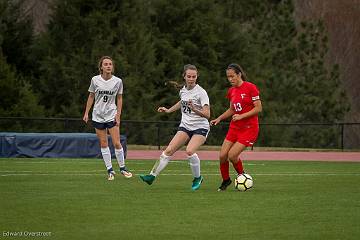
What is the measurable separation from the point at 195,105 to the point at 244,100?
89 cm

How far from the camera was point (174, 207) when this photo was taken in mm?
13281

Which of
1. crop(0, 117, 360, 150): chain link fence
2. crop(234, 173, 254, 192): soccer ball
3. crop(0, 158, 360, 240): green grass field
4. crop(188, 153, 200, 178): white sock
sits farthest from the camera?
crop(0, 117, 360, 150): chain link fence

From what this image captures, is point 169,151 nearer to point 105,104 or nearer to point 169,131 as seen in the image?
point 105,104

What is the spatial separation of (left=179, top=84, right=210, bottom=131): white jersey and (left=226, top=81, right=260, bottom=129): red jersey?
0.54 metres

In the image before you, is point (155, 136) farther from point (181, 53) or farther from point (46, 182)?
point (46, 182)

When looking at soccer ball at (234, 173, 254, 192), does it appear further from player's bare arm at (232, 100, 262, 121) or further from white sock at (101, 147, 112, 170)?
white sock at (101, 147, 112, 170)

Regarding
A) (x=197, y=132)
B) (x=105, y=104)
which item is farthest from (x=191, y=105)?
(x=105, y=104)

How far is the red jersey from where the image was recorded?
16.1 metres

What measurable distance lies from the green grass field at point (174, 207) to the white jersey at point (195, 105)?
3.57ft

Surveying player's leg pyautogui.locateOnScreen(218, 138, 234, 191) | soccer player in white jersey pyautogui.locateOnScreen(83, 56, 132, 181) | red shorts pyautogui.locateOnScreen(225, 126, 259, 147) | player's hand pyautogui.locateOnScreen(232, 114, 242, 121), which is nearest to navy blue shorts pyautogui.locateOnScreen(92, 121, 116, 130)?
soccer player in white jersey pyautogui.locateOnScreen(83, 56, 132, 181)

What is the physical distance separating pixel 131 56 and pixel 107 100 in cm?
2973

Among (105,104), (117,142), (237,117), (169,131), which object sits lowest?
(169,131)

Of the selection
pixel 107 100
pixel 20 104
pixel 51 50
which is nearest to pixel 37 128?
pixel 20 104

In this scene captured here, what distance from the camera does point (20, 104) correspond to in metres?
41.9
